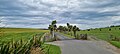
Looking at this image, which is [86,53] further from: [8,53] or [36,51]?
[8,53]

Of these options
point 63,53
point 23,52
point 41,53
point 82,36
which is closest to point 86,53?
point 63,53

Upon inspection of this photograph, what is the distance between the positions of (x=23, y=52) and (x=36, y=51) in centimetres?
296

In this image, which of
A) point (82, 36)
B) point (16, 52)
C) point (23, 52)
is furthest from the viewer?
point (82, 36)

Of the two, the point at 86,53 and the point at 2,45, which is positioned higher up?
the point at 2,45

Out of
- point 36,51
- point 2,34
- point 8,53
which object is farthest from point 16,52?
point 36,51

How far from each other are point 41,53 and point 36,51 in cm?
93

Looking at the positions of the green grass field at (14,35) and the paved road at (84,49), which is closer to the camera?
the green grass field at (14,35)

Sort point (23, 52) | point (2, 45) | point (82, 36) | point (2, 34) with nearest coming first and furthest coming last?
point (2, 34) → point (2, 45) → point (23, 52) → point (82, 36)

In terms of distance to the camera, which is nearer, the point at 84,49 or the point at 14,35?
the point at 84,49

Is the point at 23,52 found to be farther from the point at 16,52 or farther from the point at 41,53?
the point at 41,53

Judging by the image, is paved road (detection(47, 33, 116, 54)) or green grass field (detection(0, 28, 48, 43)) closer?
green grass field (detection(0, 28, 48, 43))

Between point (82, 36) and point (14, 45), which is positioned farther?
point (82, 36)

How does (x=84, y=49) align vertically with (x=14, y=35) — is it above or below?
below

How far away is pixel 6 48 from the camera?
6184 mm
